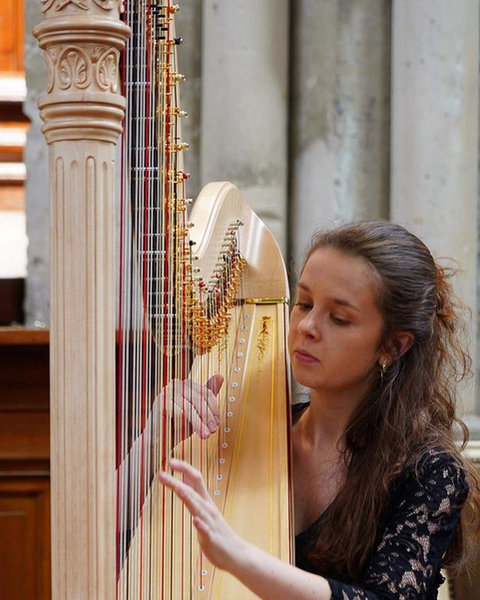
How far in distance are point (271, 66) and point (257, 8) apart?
0.46ft

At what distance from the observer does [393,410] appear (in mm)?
1737

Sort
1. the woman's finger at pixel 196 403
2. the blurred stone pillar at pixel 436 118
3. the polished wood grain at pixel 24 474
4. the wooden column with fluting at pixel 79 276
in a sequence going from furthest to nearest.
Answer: the blurred stone pillar at pixel 436 118 < the polished wood grain at pixel 24 474 < the woman's finger at pixel 196 403 < the wooden column with fluting at pixel 79 276

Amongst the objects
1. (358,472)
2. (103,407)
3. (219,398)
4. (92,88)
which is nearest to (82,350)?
(103,407)

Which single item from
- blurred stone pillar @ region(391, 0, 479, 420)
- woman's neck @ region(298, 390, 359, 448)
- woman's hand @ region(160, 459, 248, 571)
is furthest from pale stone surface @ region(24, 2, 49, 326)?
woman's hand @ region(160, 459, 248, 571)

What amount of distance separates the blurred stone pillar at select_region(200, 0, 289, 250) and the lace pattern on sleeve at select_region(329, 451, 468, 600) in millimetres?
1164

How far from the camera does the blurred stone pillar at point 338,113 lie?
2.71 metres

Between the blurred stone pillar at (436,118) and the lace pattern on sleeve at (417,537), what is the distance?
109cm

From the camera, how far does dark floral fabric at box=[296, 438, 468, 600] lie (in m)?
1.48

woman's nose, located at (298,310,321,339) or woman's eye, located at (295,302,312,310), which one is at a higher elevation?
woman's eye, located at (295,302,312,310)

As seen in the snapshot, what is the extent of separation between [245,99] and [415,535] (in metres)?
1.41

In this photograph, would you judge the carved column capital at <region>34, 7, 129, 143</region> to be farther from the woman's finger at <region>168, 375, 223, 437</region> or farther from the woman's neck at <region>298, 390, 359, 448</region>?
the woman's neck at <region>298, 390, 359, 448</region>

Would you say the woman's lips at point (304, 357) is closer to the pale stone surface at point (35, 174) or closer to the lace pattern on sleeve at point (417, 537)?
the lace pattern on sleeve at point (417, 537)

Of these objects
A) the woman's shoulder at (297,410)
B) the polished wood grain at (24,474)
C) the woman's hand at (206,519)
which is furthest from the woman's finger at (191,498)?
the polished wood grain at (24,474)

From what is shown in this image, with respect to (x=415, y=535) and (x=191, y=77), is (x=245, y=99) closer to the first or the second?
(x=191, y=77)
